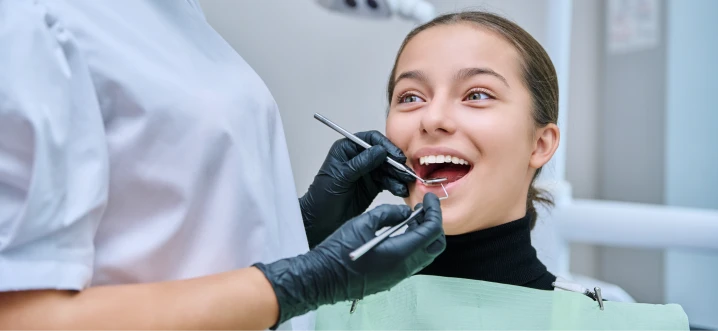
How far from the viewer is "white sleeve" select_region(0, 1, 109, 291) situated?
0.63 metres

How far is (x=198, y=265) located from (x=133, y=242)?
99mm

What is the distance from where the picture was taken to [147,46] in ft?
2.68

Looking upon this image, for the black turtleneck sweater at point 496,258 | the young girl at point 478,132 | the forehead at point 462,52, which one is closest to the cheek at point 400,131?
the young girl at point 478,132

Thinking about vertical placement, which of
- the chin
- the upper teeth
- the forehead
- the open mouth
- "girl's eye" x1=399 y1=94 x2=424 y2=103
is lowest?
the chin

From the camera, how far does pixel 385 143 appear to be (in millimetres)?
1244

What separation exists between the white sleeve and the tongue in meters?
0.72

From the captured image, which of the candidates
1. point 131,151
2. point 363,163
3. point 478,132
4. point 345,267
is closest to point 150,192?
point 131,151

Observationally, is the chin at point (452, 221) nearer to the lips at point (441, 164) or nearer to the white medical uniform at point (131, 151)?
the lips at point (441, 164)

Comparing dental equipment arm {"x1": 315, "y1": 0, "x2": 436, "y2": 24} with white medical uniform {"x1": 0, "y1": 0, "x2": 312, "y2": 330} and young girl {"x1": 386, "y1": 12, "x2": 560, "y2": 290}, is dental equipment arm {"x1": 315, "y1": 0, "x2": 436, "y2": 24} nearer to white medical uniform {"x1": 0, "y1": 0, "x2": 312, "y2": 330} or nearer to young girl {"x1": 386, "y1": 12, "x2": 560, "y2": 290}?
young girl {"x1": 386, "y1": 12, "x2": 560, "y2": 290}

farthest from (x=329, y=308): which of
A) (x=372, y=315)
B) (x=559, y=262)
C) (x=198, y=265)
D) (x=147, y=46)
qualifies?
(x=559, y=262)

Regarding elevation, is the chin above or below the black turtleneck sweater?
above

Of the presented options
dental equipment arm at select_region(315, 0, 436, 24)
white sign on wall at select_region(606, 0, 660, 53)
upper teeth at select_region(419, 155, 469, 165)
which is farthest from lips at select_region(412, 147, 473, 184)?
white sign on wall at select_region(606, 0, 660, 53)

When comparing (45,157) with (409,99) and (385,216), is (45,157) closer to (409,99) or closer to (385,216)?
(385,216)

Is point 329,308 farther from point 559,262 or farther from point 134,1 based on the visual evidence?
point 559,262
